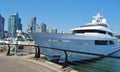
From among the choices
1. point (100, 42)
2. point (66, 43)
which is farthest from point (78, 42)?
point (100, 42)

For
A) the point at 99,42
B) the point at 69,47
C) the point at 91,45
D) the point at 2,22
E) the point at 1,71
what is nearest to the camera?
the point at 1,71

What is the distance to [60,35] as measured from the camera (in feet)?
102

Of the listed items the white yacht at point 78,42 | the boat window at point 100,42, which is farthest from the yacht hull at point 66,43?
the boat window at point 100,42

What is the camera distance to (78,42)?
109ft

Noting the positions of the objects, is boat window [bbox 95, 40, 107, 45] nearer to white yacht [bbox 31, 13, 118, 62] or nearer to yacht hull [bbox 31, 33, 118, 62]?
white yacht [bbox 31, 13, 118, 62]

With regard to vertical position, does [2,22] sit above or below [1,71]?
above

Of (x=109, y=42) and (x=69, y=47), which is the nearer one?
(x=69, y=47)

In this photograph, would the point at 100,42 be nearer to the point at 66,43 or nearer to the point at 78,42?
the point at 78,42

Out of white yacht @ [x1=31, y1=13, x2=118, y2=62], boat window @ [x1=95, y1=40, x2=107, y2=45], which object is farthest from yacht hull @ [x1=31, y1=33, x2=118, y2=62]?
boat window @ [x1=95, y1=40, x2=107, y2=45]

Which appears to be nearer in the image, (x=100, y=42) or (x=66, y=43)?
(x=66, y=43)

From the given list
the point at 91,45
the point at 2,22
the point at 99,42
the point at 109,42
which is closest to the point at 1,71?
the point at 91,45

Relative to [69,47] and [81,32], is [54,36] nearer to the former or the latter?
[69,47]

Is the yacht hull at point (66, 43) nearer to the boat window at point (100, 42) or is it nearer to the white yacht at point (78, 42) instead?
the white yacht at point (78, 42)

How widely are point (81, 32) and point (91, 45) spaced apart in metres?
3.12
